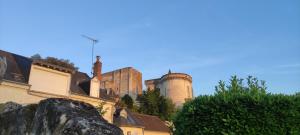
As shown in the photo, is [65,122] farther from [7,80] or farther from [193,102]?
[7,80]

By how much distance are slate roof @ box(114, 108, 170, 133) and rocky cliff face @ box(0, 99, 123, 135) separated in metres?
27.0

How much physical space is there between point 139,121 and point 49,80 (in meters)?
14.2

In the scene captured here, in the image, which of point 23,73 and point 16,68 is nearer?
point 23,73

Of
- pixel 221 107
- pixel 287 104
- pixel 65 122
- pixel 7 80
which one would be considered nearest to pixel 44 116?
pixel 65 122

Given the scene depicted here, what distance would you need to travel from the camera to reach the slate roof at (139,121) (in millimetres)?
31484

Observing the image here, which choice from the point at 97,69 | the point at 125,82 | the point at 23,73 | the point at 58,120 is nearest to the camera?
the point at 58,120

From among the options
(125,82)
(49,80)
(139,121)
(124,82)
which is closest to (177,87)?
(125,82)

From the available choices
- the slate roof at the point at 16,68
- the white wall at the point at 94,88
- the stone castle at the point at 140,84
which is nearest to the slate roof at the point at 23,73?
the slate roof at the point at 16,68

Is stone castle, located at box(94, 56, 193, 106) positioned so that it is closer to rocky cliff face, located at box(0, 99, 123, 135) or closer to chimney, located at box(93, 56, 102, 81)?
chimney, located at box(93, 56, 102, 81)

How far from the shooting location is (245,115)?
25.5ft

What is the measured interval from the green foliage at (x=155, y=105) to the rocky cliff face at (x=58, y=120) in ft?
156

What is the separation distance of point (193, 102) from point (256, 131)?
1960 mm

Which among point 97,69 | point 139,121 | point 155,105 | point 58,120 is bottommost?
point 58,120

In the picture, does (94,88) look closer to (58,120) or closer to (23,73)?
(23,73)
